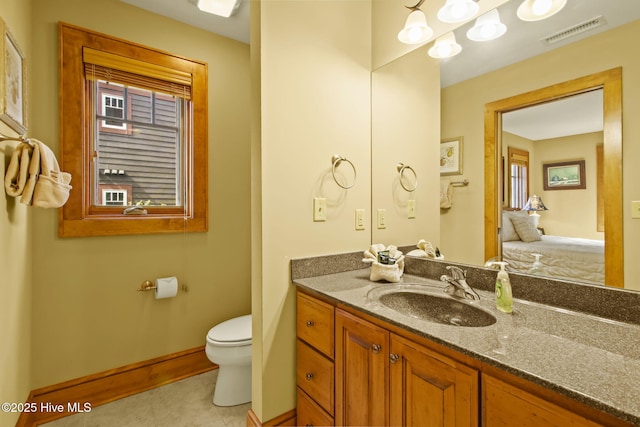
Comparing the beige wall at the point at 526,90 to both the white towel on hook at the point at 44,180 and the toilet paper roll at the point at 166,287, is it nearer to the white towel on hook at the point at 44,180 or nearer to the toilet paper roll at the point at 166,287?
Answer: the toilet paper roll at the point at 166,287

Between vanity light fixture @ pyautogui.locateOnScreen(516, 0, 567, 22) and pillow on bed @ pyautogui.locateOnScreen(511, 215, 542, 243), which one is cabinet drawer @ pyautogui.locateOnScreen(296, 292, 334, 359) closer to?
pillow on bed @ pyautogui.locateOnScreen(511, 215, 542, 243)

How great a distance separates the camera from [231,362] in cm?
177

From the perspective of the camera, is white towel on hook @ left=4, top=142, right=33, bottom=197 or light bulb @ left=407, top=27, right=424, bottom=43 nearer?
white towel on hook @ left=4, top=142, right=33, bottom=197

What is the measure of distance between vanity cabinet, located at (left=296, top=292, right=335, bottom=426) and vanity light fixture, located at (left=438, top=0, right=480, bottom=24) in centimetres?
147

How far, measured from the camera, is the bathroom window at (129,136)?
1825mm

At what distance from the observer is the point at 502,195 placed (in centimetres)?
133

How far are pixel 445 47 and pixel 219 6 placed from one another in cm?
149

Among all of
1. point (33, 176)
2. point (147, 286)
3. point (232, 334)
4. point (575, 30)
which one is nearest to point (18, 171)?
point (33, 176)

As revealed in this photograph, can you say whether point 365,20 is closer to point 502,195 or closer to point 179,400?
point 502,195

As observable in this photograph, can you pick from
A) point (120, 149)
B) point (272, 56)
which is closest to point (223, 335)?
point (120, 149)

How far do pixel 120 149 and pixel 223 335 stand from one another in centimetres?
152

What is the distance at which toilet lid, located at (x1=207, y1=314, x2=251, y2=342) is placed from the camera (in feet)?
5.92

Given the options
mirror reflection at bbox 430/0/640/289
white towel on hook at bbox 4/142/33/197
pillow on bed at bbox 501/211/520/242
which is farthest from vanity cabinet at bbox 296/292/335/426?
white towel on hook at bbox 4/142/33/197

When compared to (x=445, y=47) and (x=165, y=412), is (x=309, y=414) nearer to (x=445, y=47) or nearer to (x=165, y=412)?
(x=165, y=412)
